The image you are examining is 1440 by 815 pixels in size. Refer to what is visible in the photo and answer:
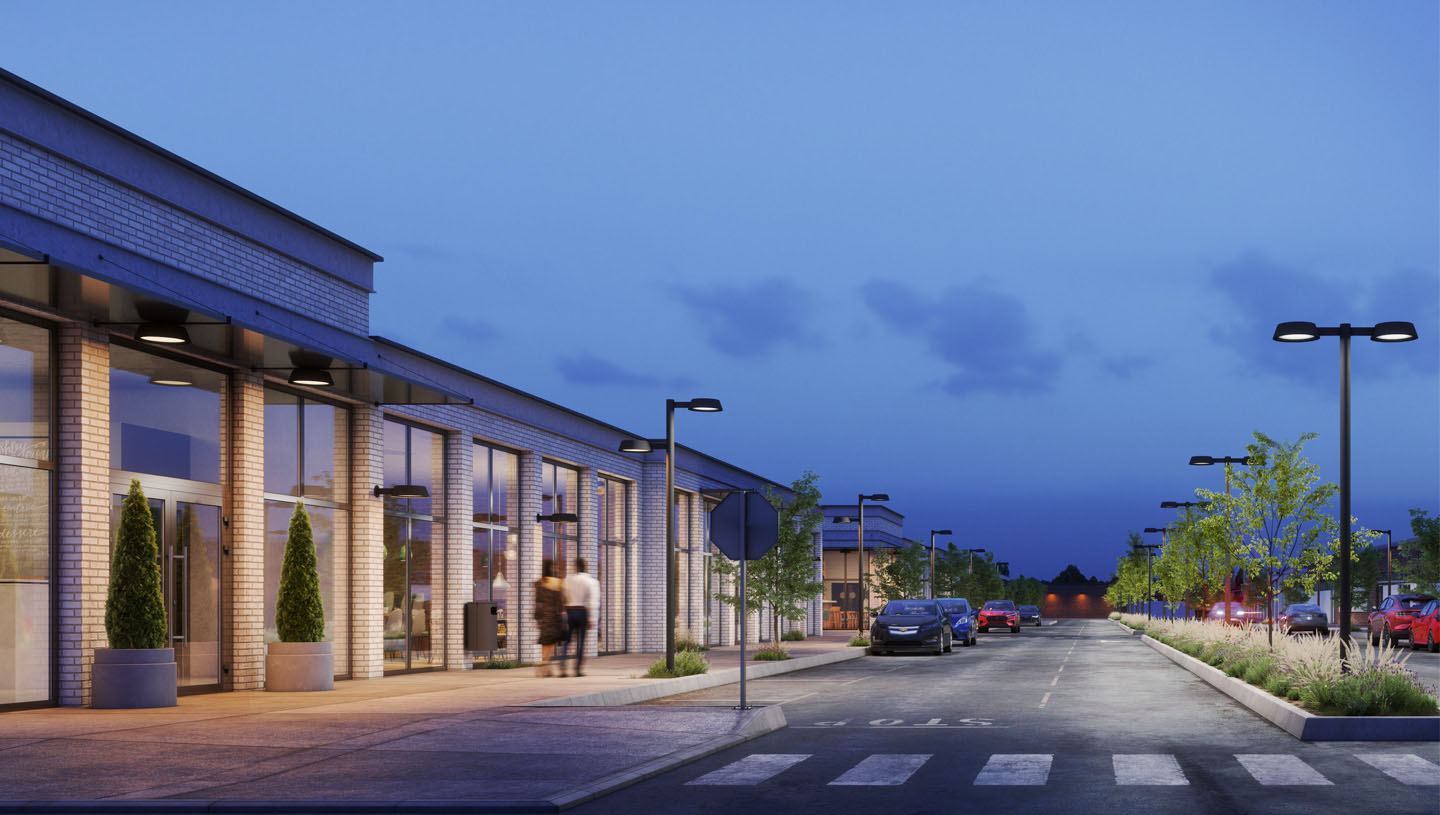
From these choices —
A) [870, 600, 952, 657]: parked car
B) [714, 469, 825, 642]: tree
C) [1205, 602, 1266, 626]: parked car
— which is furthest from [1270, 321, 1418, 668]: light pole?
[1205, 602, 1266, 626]: parked car

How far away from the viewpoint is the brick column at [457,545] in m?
29.6

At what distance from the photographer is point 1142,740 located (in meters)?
16.0

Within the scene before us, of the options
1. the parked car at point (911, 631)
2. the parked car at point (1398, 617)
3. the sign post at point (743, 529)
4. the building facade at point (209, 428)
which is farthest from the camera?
the parked car at point (1398, 617)

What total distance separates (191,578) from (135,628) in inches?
120

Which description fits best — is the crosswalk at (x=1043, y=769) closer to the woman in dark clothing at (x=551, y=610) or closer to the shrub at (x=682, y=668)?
the shrub at (x=682, y=668)

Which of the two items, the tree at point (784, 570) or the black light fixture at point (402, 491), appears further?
the tree at point (784, 570)

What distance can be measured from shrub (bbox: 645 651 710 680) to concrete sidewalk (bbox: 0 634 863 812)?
3.43 metres

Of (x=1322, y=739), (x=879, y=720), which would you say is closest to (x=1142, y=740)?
(x=1322, y=739)

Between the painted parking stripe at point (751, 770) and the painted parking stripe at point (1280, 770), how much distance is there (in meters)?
4.08

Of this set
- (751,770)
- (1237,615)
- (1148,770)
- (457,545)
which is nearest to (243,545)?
(457,545)

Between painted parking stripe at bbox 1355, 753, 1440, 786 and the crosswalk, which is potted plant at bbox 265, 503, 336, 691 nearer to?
the crosswalk

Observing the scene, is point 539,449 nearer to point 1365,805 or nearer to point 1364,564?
point 1365,805

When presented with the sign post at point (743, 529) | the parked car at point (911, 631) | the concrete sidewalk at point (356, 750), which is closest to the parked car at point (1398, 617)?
the parked car at point (911, 631)

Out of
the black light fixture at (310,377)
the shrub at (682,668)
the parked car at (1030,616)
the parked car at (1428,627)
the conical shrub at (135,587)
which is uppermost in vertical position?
the black light fixture at (310,377)
